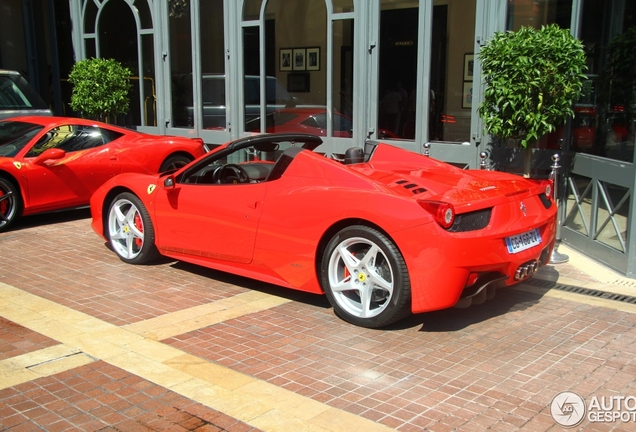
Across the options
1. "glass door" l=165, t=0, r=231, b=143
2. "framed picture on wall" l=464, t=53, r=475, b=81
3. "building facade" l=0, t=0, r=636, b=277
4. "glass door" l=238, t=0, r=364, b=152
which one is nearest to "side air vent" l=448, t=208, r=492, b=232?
"building facade" l=0, t=0, r=636, b=277

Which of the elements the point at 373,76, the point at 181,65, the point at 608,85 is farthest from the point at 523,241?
the point at 181,65

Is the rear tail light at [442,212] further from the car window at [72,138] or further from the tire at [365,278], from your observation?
the car window at [72,138]

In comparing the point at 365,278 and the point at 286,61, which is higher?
the point at 286,61

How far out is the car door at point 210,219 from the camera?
236 inches

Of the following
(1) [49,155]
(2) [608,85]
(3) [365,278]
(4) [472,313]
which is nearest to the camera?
(3) [365,278]

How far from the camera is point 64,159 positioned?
9.38m

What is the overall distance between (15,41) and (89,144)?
9.08 metres

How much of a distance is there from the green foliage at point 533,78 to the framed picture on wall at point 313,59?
3886 millimetres

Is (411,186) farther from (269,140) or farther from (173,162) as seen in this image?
(173,162)

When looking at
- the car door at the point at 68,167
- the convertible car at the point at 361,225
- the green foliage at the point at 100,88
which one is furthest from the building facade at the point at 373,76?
the car door at the point at 68,167

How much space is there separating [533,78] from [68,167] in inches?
248

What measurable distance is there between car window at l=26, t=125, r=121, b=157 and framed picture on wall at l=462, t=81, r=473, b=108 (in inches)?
205

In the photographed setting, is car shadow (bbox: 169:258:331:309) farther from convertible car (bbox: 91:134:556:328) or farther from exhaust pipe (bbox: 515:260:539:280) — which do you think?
exhaust pipe (bbox: 515:260:539:280)

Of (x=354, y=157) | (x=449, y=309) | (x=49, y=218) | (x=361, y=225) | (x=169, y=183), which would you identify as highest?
(x=354, y=157)
